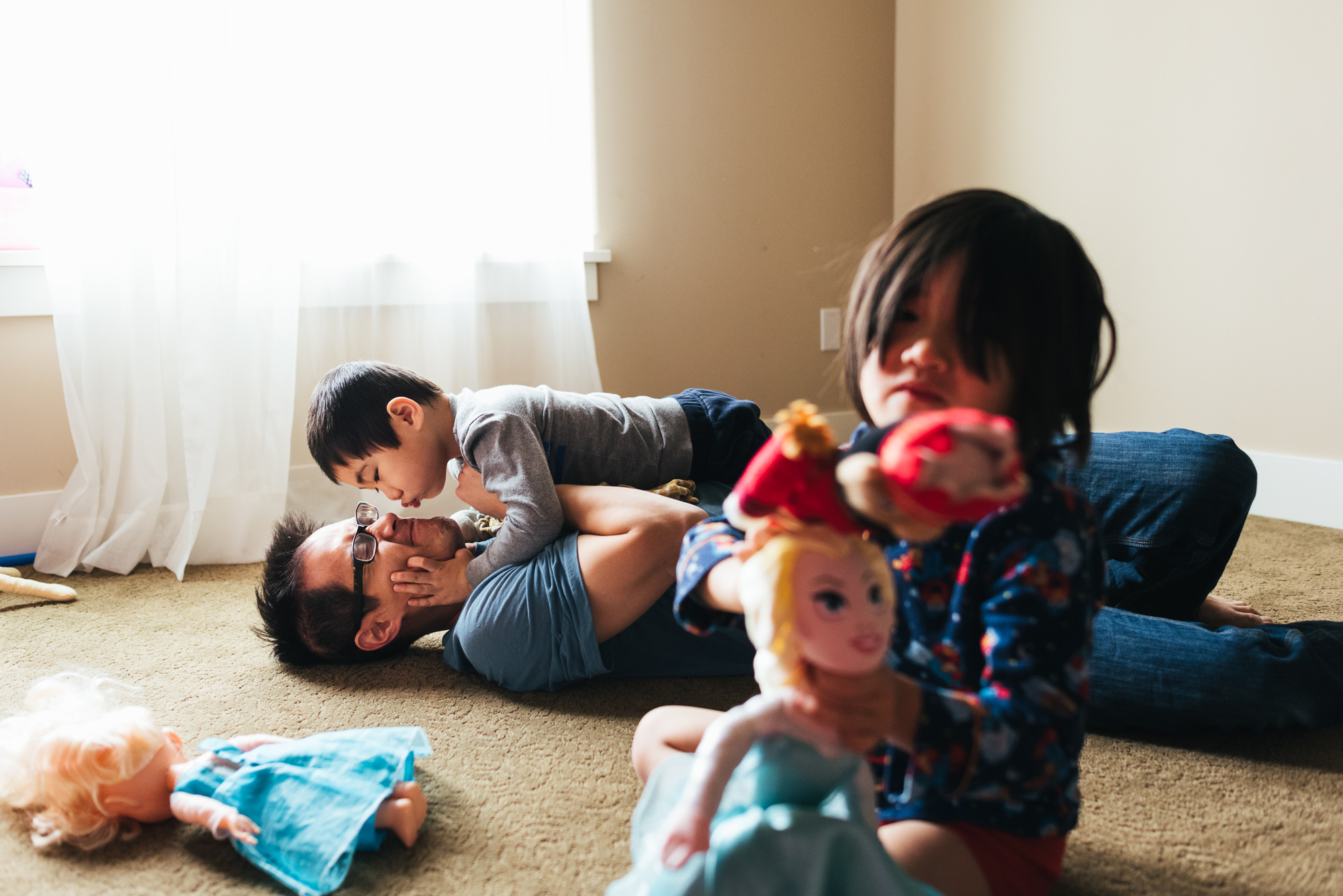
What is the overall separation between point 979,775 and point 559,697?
684mm

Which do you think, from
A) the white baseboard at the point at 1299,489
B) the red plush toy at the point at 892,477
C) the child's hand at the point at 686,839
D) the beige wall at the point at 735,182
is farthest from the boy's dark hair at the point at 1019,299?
the beige wall at the point at 735,182

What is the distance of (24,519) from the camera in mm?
1775

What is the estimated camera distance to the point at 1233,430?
6.24 ft

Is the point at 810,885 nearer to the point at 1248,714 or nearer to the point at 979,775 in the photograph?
the point at 979,775

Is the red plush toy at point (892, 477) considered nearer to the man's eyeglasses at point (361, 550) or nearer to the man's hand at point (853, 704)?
the man's hand at point (853, 704)

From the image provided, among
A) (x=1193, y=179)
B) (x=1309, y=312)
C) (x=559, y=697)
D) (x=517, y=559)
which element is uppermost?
(x=1193, y=179)

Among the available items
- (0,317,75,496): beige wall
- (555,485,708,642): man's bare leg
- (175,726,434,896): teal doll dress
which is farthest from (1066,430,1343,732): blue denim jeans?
(0,317,75,496): beige wall

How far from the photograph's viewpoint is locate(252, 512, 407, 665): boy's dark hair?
1198 millimetres

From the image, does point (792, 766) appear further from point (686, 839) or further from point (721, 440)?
point (721, 440)

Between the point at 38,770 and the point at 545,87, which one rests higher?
the point at 545,87

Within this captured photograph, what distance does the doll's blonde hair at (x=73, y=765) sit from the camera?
0.81 meters

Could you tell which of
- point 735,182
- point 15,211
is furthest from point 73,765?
point 735,182

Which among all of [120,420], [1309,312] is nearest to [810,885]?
[120,420]

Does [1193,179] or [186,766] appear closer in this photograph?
[186,766]
